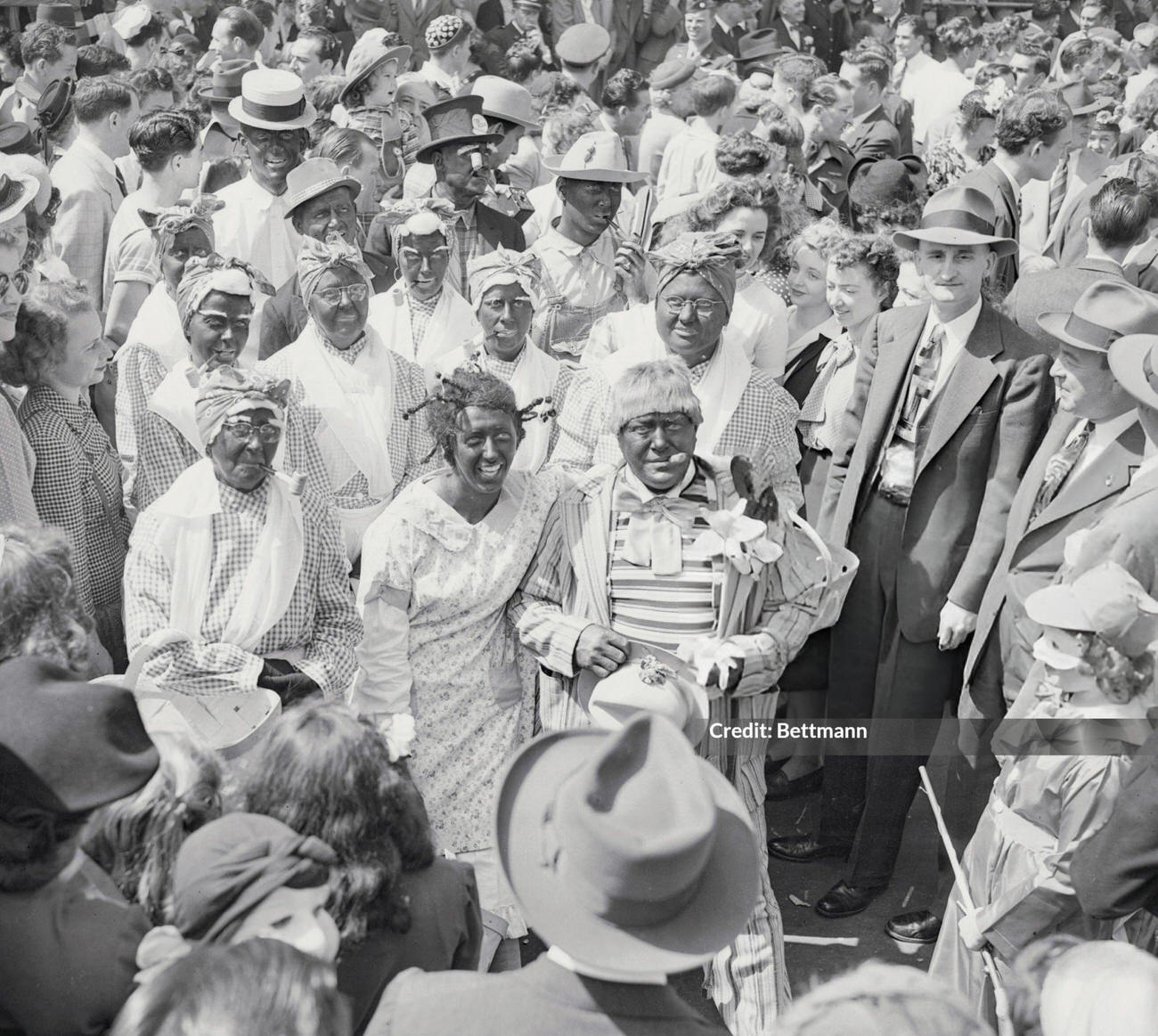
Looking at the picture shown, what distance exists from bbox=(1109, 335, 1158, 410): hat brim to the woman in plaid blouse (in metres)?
3.03

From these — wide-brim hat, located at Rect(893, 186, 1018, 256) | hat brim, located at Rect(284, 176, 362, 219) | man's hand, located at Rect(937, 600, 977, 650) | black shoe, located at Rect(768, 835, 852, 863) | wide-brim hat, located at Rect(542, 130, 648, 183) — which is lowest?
black shoe, located at Rect(768, 835, 852, 863)

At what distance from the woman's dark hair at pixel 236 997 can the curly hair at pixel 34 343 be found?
2833mm

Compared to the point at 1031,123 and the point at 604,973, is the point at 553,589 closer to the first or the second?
the point at 604,973

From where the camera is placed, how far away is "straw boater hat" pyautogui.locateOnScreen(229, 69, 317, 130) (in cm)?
641

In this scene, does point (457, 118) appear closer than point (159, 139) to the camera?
No

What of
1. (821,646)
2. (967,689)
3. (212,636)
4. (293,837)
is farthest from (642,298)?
(293,837)

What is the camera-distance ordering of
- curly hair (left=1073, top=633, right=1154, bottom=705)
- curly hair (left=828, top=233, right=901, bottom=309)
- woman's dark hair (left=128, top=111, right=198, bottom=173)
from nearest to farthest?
1. curly hair (left=1073, top=633, right=1154, bottom=705)
2. curly hair (left=828, top=233, right=901, bottom=309)
3. woman's dark hair (left=128, top=111, right=198, bottom=173)

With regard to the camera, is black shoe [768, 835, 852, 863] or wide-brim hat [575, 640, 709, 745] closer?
wide-brim hat [575, 640, 709, 745]

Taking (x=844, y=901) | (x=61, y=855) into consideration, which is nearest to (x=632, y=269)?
(x=844, y=901)

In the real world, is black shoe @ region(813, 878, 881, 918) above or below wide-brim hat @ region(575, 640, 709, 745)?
below

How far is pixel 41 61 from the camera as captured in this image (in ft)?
27.1

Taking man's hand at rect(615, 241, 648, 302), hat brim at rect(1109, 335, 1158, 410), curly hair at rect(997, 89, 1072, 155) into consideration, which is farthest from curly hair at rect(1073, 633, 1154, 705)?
curly hair at rect(997, 89, 1072, 155)

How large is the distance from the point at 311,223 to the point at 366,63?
Answer: 2397 mm

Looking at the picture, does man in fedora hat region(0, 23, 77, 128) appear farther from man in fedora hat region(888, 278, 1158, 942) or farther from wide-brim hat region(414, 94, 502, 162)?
man in fedora hat region(888, 278, 1158, 942)
